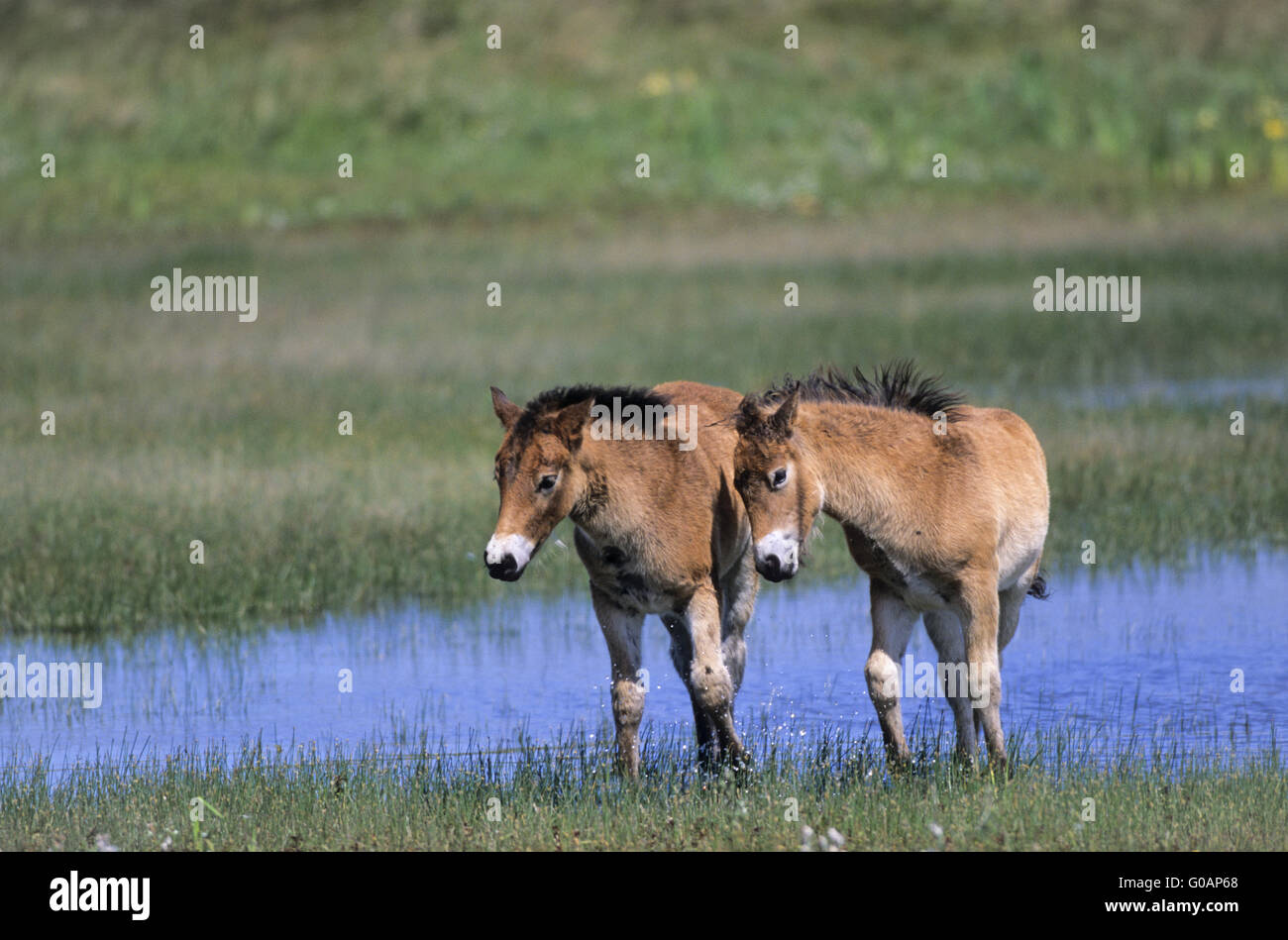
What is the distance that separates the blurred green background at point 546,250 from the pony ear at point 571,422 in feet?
19.7

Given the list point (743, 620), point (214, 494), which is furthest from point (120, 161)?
point (743, 620)

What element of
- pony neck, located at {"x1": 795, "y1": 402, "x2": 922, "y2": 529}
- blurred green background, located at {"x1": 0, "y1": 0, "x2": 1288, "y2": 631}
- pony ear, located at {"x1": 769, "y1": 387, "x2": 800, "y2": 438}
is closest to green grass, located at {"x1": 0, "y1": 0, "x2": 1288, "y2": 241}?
blurred green background, located at {"x1": 0, "y1": 0, "x2": 1288, "y2": 631}

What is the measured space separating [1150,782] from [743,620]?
8.04 ft

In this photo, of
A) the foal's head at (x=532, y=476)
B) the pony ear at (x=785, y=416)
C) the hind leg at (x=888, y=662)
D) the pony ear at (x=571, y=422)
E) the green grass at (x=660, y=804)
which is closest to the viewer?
the green grass at (x=660, y=804)

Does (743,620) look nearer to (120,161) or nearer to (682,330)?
(682,330)

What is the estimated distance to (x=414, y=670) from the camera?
1391 cm

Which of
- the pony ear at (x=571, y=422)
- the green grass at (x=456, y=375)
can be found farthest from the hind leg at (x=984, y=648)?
the green grass at (x=456, y=375)

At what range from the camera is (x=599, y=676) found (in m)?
13.7

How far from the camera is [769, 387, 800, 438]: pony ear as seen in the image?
31.6 feet

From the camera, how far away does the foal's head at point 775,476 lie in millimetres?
9500

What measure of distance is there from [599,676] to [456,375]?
11899mm

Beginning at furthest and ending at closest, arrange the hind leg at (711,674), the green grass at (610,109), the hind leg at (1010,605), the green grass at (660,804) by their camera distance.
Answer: the green grass at (610,109)
the hind leg at (1010,605)
the hind leg at (711,674)
the green grass at (660,804)

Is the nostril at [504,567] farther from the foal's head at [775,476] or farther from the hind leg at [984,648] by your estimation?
the hind leg at [984,648]
